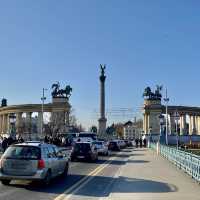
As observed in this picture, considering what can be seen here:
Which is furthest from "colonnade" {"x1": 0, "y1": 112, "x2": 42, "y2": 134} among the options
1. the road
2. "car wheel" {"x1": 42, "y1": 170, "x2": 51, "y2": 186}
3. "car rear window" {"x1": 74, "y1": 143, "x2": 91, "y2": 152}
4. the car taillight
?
the car taillight

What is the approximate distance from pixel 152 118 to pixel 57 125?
2701 cm

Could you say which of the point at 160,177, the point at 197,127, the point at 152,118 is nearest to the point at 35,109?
the point at 152,118

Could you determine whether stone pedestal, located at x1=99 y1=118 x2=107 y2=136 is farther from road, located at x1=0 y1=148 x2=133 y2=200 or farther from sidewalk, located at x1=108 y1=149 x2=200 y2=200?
road, located at x1=0 y1=148 x2=133 y2=200

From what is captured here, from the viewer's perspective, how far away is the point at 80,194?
1515cm

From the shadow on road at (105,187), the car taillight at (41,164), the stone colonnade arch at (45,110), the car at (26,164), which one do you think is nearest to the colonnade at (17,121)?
the stone colonnade arch at (45,110)

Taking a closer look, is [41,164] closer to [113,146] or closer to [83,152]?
[83,152]

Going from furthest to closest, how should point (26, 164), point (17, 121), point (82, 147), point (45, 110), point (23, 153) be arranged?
1. point (17, 121)
2. point (45, 110)
3. point (82, 147)
4. point (23, 153)
5. point (26, 164)

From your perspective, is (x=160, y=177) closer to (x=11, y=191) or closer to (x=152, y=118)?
(x=11, y=191)

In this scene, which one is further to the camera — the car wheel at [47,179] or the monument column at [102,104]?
the monument column at [102,104]

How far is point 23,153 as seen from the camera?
55.9 feet

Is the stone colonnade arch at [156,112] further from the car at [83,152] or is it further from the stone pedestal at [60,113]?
the car at [83,152]

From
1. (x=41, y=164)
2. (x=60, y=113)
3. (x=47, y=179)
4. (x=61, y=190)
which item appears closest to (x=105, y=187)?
(x=61, y=190)

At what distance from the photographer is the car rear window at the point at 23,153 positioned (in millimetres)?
16828

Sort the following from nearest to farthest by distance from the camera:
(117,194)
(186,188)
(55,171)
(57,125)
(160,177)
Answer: (117,194)
(186,188)
(55,171)
(160,177)
(57,125)
